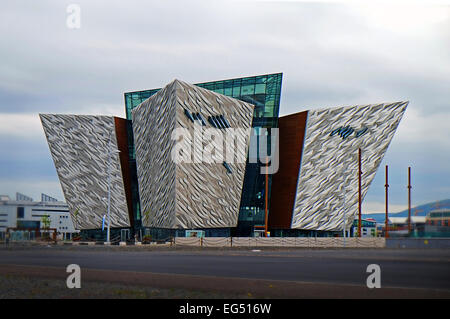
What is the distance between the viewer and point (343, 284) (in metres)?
13.1

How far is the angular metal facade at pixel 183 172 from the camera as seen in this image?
5122 cm

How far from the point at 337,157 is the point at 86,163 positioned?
94.5 ft

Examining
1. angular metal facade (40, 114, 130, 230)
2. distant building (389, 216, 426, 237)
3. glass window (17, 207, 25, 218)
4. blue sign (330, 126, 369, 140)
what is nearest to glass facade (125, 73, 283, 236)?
blue sign (330, 126, 369, 140)

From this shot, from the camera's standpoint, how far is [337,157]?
5831 centimetres

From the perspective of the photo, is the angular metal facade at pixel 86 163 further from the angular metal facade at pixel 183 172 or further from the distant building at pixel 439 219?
the distant building at pixel 439 219

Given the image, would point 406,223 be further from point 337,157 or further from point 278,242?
point 337,157

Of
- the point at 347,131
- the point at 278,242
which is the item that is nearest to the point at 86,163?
the point at 278,242

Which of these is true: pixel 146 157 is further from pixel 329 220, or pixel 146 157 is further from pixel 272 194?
pixel 329 220

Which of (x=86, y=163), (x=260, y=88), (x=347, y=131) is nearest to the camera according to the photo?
(x=347, y=131)

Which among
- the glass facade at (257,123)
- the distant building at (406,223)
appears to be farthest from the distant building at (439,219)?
the glass facade at (257,123)

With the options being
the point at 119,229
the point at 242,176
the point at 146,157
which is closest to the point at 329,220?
the point at 242,176

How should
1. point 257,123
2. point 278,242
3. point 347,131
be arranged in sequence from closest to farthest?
point 278,242 → point 347,131 → point 257,123

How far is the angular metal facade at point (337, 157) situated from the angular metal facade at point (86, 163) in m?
21.4
